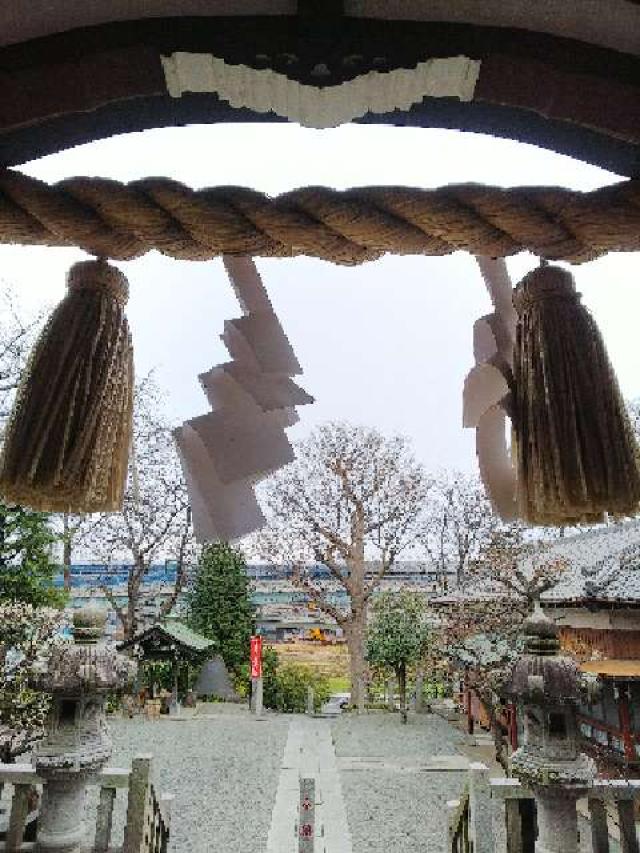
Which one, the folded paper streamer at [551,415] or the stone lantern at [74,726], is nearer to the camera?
the folded paper streamer at [551,415]

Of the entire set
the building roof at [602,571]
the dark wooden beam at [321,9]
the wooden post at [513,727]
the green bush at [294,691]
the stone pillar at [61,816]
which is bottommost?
the green bush at [294,691]

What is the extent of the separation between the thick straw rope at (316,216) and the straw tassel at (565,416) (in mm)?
154

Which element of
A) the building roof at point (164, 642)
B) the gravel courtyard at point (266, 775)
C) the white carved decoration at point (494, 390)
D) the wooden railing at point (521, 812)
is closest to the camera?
the white carved decoration at point (494, 390)

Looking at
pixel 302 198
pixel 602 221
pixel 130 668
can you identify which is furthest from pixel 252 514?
pixel 130 668

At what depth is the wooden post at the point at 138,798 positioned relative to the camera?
193 inches

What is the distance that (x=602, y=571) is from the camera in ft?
27.3

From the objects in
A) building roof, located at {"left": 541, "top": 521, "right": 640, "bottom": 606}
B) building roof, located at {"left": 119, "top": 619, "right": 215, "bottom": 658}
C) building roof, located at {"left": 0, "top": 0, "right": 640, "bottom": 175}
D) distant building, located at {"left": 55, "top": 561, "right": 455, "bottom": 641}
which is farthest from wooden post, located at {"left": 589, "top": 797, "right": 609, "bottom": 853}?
building roof, located at {"left": 119, "top": 619, "right": 215, "bottom": 658}

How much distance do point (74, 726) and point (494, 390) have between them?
5806mm

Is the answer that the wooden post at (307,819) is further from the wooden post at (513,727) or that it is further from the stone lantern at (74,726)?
the wooden post at (513,727)

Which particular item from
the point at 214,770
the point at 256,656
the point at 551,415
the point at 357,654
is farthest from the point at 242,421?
the point at 357,654

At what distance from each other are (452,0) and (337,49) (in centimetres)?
24

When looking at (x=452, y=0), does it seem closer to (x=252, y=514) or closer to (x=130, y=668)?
(x=252, y=514)

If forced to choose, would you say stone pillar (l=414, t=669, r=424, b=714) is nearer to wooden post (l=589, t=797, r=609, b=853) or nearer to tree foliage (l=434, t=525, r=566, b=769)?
tree foliage (l=434, t=525, r=566, b=769)

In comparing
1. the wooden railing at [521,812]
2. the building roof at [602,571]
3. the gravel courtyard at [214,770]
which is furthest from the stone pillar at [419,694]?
the wooden railing at [521,812]
